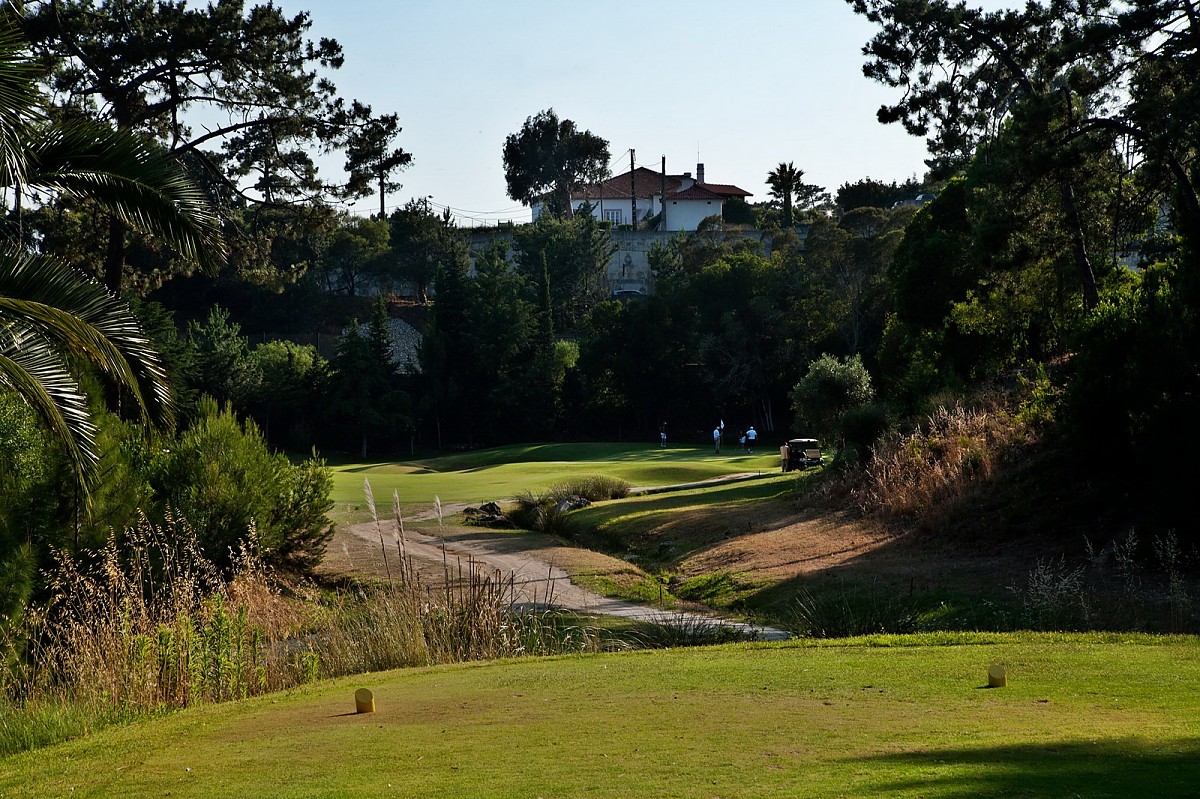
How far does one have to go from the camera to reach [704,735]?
670 cm

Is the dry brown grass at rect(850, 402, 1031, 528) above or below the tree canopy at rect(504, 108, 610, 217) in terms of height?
below

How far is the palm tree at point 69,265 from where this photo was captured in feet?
33.0

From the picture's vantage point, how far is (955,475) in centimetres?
2258

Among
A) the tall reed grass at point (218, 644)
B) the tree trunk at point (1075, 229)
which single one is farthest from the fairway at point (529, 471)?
the tall reed grass at point (218, 644)

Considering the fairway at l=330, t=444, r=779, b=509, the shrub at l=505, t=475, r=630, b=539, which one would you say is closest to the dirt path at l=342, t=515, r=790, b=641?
the shrub at l=505, t=475, r=630, b=539

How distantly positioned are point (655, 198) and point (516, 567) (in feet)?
336

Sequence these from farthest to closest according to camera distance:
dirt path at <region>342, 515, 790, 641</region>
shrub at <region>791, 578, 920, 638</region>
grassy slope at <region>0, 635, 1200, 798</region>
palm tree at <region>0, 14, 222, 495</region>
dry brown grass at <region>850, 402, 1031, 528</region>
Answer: dry brown grass at <region>850, 402, 1031, 528</region> < dirt path at <region>342, 515, 790, 641</region> < shrub at <region>791, 578, 920, 638</region> < palm tree at <region>0, 14, 222, 495</region> < grassy slope at <region>0, 635, 1200, 798</region>

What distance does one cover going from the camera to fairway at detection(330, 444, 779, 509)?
40500 mm

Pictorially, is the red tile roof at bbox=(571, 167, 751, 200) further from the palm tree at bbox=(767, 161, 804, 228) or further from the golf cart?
the golf cart

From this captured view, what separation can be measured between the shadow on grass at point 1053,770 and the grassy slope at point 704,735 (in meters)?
0.02

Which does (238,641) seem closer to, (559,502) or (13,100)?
(13,100)

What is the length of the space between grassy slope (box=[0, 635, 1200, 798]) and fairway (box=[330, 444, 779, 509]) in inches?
960

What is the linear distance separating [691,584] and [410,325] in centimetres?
7947

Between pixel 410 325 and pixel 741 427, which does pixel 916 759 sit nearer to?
pixel 741 427
